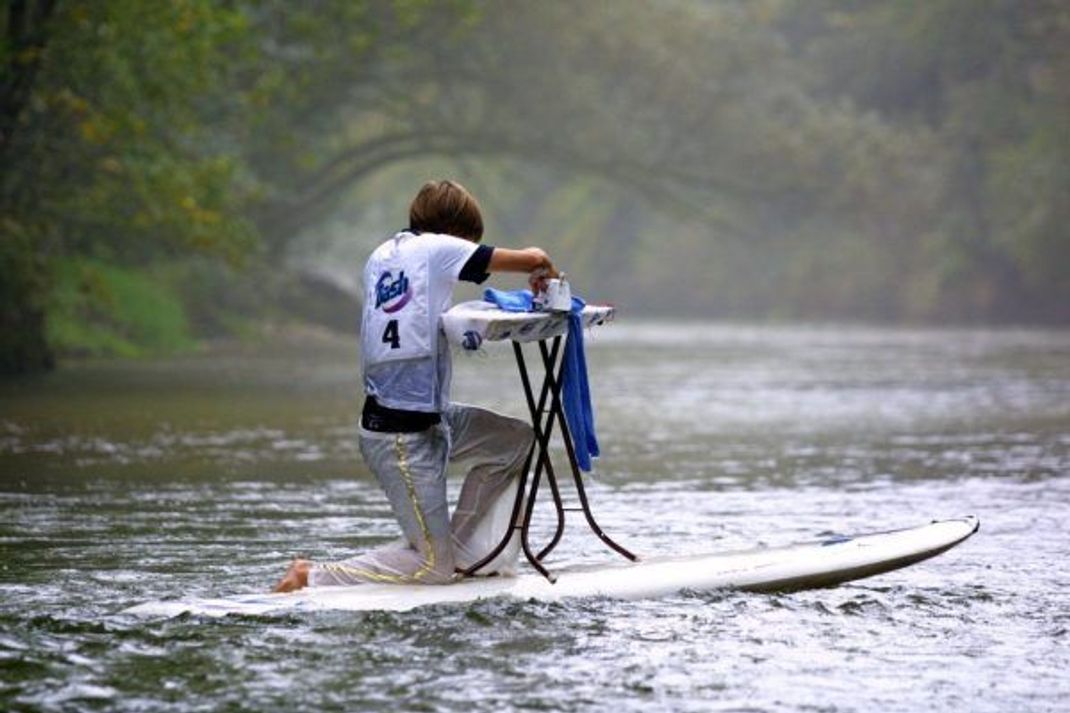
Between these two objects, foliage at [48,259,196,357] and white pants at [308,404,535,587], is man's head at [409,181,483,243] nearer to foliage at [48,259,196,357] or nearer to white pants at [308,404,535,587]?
white pants at [308,404,535,587]

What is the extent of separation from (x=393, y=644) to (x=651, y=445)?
35.9 feet

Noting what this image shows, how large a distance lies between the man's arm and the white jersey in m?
0.16

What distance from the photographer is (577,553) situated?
38.9 ft

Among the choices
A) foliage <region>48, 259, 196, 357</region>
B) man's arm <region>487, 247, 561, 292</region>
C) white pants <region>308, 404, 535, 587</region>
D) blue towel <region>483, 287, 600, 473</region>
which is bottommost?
white pants <region>308, 404, 535, 587</region>

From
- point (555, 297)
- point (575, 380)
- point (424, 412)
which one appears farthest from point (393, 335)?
point (575, 380)

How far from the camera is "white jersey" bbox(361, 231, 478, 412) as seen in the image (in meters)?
9.11

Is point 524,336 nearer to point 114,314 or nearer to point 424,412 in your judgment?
point 424,412

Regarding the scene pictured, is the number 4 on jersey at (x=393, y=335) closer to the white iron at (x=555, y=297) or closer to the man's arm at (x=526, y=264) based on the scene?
the man's arm at (x=526, y=264)

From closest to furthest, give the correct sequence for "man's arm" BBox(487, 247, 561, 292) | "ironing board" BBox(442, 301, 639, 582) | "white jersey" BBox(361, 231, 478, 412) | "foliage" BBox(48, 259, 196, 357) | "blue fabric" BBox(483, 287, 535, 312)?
"man's arm" BBox(487, 247, 561, 292) < "ironing board" BBox(442, 301, 639, 582) < "white jersey" BBox(361, 231, 478, 412) < "blue fabric" BBox(483, 287, 535, 312) < "foliage" BBox(48, 259, 196, 357)

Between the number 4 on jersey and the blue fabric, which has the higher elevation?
the blue fabric

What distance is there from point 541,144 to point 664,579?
42584 millimetres

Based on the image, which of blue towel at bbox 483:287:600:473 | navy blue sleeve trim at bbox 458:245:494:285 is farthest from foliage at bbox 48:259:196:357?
navy blue sleeve trim at bbox 458:245:494:285

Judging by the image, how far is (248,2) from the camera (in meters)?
34.6

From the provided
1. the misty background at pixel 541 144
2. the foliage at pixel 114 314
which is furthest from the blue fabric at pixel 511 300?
the foliage at pixel 114 314
